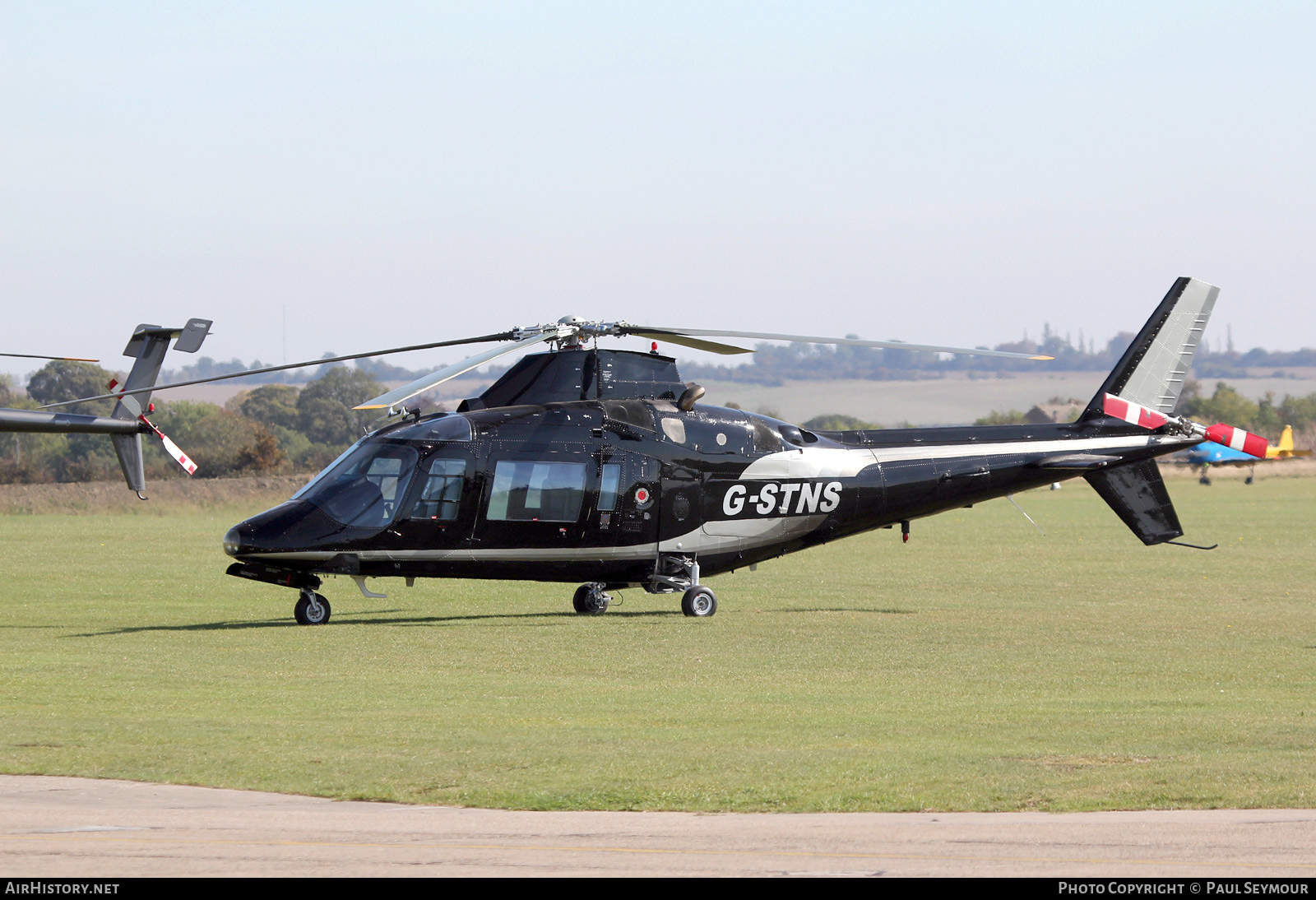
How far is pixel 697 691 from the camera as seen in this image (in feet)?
53.3

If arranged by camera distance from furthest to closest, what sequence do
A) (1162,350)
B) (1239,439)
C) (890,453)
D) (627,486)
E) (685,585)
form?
(1162,350) → (1239,439) → (890,453) → (685,585) → (627,486)

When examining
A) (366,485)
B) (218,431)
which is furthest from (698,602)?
(218,431)

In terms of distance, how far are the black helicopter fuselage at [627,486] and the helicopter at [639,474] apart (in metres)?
0.03

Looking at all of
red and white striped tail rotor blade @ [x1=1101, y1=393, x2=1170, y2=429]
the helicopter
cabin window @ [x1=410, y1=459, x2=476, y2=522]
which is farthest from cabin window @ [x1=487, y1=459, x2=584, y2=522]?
red and white striped tail rotor blade @ [x1=1101, y1=393, x2=1170, y2=429]

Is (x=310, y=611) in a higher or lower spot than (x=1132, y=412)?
lower

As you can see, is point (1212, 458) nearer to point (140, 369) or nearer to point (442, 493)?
point (140, 369)

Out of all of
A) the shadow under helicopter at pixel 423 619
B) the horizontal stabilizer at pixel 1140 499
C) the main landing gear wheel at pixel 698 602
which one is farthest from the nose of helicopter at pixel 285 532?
the horizontal stabilizer at pixel 1140 499

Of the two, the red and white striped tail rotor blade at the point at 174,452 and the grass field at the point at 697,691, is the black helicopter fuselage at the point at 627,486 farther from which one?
the red and white striped tail rotor blade at the point at 174,452

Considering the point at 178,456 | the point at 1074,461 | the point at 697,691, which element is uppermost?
the point at 1074,461

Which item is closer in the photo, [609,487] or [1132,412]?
[609,487]

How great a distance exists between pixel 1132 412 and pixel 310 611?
46.5ft

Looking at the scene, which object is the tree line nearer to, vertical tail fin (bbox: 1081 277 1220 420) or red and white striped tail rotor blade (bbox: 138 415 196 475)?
red and white striped tail rotor blade (bbox: 138 415 196 475)

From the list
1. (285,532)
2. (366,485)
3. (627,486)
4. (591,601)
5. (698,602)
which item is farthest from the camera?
(591,601)

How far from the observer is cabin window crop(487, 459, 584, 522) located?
75.5 ft
